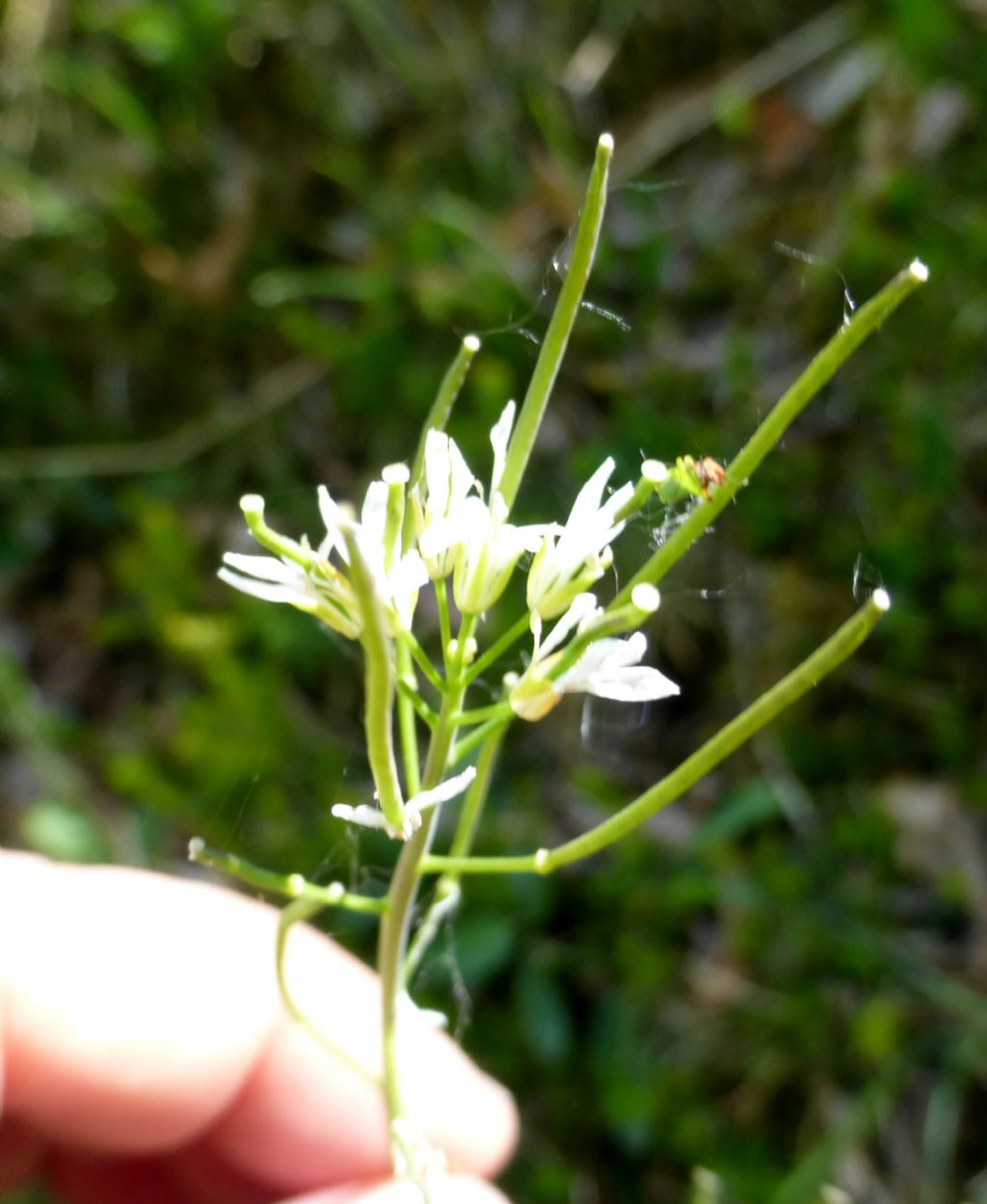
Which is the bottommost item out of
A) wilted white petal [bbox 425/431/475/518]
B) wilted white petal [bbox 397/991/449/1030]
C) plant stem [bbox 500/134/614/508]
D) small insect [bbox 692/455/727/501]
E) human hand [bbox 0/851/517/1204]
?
human hand [bbox 0/851/517/1204]

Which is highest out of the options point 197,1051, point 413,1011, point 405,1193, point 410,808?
point 410,808

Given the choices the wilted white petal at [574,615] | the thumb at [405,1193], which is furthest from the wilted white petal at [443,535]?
the thumb at [405,1193]

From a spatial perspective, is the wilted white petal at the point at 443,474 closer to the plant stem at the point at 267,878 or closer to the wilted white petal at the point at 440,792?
the wilted white petal at the point at 440,792

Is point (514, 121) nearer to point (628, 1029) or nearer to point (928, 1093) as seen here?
point (628, 1029)

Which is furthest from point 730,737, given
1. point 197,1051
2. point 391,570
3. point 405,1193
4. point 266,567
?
point 197,1051

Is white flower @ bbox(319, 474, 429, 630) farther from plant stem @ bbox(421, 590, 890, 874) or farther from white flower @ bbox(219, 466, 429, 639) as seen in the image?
plant stem @ bbox(421, 590, 890, 874)

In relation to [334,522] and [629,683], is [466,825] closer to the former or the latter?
[629,683]

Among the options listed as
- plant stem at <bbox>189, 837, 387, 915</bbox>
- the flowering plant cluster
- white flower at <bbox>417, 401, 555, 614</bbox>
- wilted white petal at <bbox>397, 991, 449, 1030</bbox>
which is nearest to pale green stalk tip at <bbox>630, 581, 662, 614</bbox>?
the flowering plant cluster
